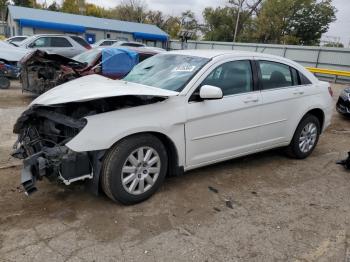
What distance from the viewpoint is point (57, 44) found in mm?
14844

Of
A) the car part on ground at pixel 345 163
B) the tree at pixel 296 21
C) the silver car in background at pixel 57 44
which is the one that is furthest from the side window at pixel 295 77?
the tree at pixel 296 21

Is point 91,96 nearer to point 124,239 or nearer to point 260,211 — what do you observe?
point 124,239

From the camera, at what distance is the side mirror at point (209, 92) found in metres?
3.96

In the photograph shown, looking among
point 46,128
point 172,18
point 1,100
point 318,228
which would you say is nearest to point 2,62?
point 1,100

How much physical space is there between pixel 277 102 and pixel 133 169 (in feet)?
7.74

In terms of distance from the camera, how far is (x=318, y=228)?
3.60 meters

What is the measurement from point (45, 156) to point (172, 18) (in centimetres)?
6465

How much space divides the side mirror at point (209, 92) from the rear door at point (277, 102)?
40.2 inches

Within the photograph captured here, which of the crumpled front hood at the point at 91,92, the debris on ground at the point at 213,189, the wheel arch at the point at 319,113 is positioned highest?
the crumpled front hood at the point at 91,92

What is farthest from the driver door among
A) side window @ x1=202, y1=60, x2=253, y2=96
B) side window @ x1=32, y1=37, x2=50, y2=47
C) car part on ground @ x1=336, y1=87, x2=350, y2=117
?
side window @ x1=32, y1=37, x2=50, y2=47

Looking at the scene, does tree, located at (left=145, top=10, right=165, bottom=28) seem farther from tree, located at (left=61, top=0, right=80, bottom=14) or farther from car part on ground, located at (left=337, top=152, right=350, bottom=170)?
car part on ground, located at (left=337, top=152, right=350, bottom=170)

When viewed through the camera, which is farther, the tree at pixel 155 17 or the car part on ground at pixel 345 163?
the tree at pixel 155 17

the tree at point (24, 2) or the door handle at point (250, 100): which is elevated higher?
the tree at point (24, 2)

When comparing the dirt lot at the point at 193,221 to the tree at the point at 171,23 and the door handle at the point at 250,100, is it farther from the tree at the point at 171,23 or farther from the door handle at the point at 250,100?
the tree at the point at 171,23
